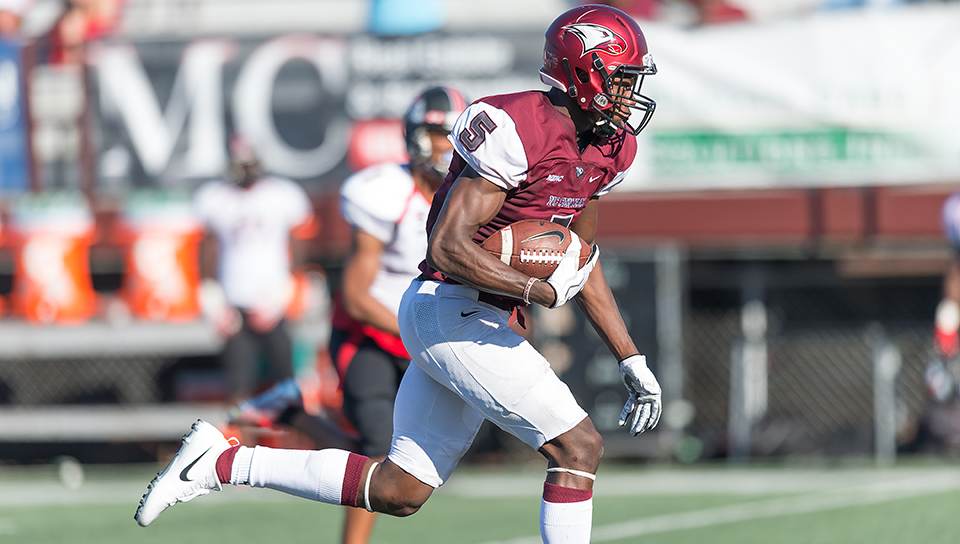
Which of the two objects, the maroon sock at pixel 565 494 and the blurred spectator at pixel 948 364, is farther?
the blurred spectator at pixel 948 364

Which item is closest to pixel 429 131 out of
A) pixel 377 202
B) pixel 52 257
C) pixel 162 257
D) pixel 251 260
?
pixel 377 202

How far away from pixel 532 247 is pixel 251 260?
592cm

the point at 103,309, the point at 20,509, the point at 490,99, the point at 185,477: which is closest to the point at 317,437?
the point at 185,477

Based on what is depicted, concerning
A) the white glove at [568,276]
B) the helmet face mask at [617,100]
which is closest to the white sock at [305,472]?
the white glove at [568,276]

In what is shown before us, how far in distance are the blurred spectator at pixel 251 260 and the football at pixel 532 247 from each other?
18.3 feet

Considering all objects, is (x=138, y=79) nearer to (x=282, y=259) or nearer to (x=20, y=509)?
(x=282, y=259)

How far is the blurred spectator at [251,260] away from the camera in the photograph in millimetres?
10516

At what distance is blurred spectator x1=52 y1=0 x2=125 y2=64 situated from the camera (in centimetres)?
1252

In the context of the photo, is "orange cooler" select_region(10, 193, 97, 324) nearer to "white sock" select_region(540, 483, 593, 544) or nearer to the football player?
the football player

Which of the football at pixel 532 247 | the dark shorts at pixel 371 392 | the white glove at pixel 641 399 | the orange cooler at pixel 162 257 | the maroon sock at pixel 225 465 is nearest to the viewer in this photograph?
the football at pixel 532 247

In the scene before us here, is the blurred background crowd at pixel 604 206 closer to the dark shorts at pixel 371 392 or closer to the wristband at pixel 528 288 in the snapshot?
the dark shorts at pixel 371 392

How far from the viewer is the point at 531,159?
4.91 m

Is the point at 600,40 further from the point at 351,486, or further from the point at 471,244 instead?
the point at 351,486

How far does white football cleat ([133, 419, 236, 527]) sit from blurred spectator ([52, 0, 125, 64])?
24.7 ft
